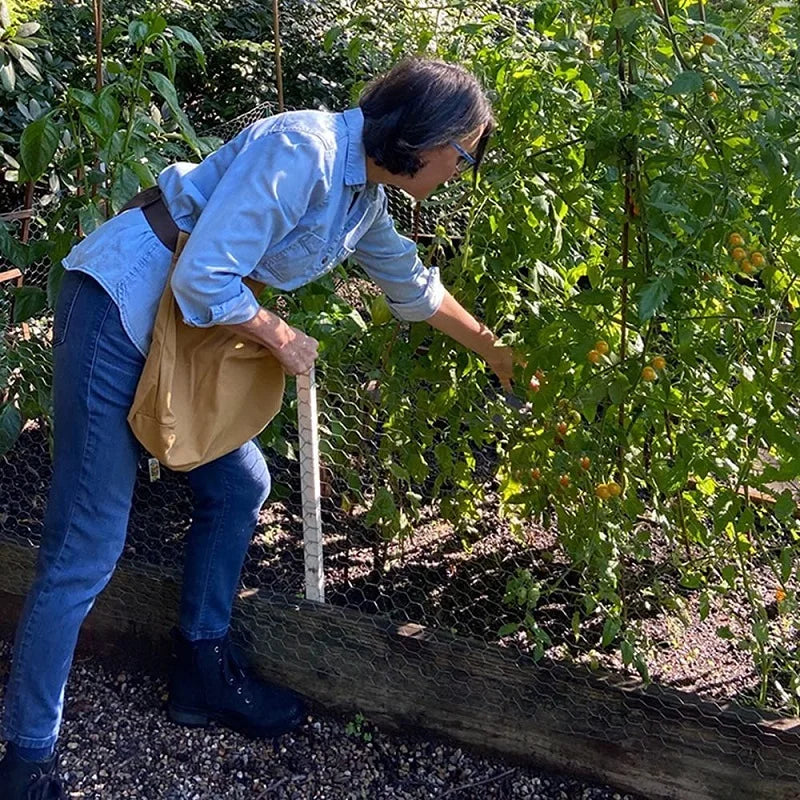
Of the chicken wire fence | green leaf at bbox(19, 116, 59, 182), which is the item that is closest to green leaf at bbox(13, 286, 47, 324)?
the chicken wire fence

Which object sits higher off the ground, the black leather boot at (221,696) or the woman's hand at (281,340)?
the woman's hand at (281,340)

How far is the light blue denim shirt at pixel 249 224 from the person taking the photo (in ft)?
5.53

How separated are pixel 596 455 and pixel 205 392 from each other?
0.79 m

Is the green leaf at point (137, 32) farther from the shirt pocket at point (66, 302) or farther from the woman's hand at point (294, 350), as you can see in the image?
the woman's hand at point (294, 350)

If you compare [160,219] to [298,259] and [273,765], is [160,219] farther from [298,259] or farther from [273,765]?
[273,765]

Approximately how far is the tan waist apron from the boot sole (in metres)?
0.70

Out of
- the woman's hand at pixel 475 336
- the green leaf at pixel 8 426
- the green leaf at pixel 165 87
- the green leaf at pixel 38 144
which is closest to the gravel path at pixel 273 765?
the green leaf at pixel 8 426

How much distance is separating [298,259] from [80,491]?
61cm

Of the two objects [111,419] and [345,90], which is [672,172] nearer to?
[111,419]

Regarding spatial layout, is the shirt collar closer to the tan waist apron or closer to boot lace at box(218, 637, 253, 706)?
the tan waist apron

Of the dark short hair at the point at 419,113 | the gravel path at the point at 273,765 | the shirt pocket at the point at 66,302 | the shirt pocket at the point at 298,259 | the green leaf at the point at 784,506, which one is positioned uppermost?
the dark short hair at the point at 419,113

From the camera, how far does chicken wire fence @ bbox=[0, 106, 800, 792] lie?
227 cm

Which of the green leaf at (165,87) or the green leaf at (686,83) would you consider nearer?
the green leaf at (686,83)

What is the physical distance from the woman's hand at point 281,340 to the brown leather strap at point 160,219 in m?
0.19
